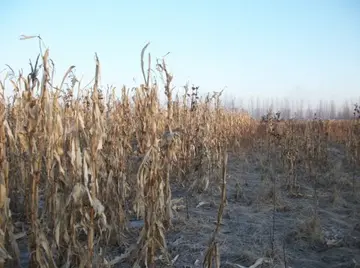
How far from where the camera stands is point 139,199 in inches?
111

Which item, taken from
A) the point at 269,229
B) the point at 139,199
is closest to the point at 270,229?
the point at 269,229

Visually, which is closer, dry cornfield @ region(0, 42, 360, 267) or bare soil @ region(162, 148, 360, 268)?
dry cornfield @ region(0, 42, 360, 267)

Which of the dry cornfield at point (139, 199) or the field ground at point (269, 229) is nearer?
the dry cornfield at point (139, 199)

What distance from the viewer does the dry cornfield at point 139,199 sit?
230 centimetres

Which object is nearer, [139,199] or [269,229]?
[139,199]

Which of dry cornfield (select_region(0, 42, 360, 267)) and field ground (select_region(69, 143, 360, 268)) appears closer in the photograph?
dry cornfield (select_region(0, 42, 360, 267))

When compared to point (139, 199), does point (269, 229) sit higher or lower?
lower

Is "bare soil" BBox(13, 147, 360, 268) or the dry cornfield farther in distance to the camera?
"bare soil" BBox(13, 147, 360, 268)

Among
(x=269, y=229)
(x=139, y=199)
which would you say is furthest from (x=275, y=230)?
(x=139, y=199)

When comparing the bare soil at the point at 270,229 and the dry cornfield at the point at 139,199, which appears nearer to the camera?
the dry cornfield at the point at 139,199

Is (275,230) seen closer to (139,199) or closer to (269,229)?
(269,229)

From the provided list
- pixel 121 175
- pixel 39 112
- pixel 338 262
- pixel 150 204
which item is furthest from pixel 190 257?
pixel 39 112

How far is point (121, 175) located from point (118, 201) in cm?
33

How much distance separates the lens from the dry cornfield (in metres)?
2.30
